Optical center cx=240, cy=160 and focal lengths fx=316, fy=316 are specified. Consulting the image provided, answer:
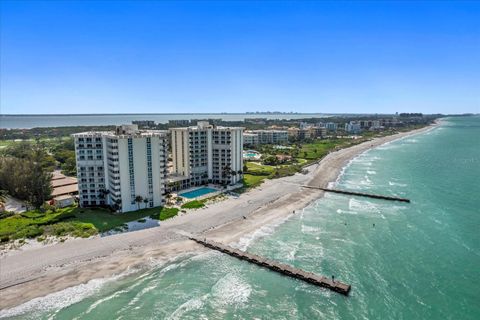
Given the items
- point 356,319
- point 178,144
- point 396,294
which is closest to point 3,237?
point 178,144

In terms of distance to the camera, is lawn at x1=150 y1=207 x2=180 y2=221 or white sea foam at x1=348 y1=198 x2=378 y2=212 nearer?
Result: lawn at x1=150 y1=207 x2=180 y2=221

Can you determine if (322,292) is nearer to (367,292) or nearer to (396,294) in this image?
(367,292)

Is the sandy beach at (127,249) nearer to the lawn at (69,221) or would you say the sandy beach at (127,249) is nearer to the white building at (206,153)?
the lawn at (69,221)

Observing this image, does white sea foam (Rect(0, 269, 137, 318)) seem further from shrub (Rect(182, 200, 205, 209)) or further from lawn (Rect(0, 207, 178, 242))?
shrub (Rect(182, 200, 205, 209))

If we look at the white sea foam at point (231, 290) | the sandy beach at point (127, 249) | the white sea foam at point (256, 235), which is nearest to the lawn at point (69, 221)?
the sandy beach at point (127, 249)

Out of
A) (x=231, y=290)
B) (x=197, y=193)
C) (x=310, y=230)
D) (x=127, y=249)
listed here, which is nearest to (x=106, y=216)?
(x=127, y=249)

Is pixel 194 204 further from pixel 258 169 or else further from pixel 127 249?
pixel 258 169

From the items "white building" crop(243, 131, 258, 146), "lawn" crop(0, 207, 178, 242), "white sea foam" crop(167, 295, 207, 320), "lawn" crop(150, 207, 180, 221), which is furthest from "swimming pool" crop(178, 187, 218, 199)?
"white building" crop(243, 131, 258, 146)
